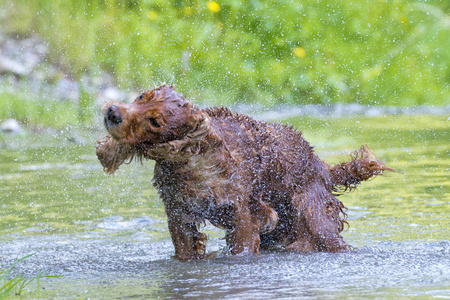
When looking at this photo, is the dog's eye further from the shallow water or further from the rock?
the rock

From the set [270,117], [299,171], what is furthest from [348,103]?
[299,171]

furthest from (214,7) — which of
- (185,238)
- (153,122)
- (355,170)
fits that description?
(153,122)

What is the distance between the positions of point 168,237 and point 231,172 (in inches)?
64.1

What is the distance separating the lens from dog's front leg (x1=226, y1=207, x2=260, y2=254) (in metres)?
4.82

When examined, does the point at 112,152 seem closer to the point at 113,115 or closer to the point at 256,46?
the point at 113,115

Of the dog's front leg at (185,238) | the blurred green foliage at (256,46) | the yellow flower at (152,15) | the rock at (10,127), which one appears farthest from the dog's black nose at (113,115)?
the yellow flower at (152,15)

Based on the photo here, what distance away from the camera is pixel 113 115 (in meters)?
4.12

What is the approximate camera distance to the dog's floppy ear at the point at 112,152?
4441mm

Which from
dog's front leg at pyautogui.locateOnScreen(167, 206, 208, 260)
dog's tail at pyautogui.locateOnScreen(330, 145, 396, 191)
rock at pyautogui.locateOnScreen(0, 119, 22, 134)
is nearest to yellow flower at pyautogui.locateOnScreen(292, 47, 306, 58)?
rock at pyautogui.locateOnScreen(0, 119, 22, 134)

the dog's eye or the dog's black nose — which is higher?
the dog's black nose

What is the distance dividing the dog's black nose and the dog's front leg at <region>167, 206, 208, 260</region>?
2.86 feet

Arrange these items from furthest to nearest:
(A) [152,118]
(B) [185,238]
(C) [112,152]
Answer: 1. (B) [185,238]
2. (C) [112,152]
3. (A) [152,118]

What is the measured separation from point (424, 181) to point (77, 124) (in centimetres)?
534

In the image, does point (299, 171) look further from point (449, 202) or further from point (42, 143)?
point (42, 143)
